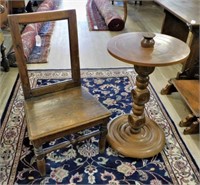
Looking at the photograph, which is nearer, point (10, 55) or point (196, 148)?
point (196, 148)

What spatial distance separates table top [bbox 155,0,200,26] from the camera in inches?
81.1

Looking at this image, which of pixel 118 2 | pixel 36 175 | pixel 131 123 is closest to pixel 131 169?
pixel 131 123

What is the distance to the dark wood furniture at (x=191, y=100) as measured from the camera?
5.72 ft

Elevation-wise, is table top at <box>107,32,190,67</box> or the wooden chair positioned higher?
table top at <box>107,32,190,67</box>

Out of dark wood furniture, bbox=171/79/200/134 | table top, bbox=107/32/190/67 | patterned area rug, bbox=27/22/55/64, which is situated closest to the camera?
table top, bbox=107/32/190/67

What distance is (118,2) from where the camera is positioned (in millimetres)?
5566

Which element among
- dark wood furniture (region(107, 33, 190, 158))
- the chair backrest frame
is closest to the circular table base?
dark wood furniture (region(107, 33, 190, 158))

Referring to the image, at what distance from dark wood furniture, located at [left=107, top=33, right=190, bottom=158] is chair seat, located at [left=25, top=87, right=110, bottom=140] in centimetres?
27

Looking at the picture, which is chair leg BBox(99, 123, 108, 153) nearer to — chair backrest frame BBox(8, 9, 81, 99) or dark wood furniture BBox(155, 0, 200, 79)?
chair backrest frame BBox(8, 9, 81, 99)

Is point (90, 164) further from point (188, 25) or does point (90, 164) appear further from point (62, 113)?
point (188, 25)

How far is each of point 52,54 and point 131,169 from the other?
1.95 m

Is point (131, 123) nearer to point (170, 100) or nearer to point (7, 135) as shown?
point (170, 100)

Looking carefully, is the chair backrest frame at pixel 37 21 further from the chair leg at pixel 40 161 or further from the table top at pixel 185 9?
the table top at pixel 185 9

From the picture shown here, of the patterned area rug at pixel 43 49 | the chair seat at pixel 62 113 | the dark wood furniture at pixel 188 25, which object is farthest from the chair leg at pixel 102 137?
the patterned area rug at pixel 43 49
